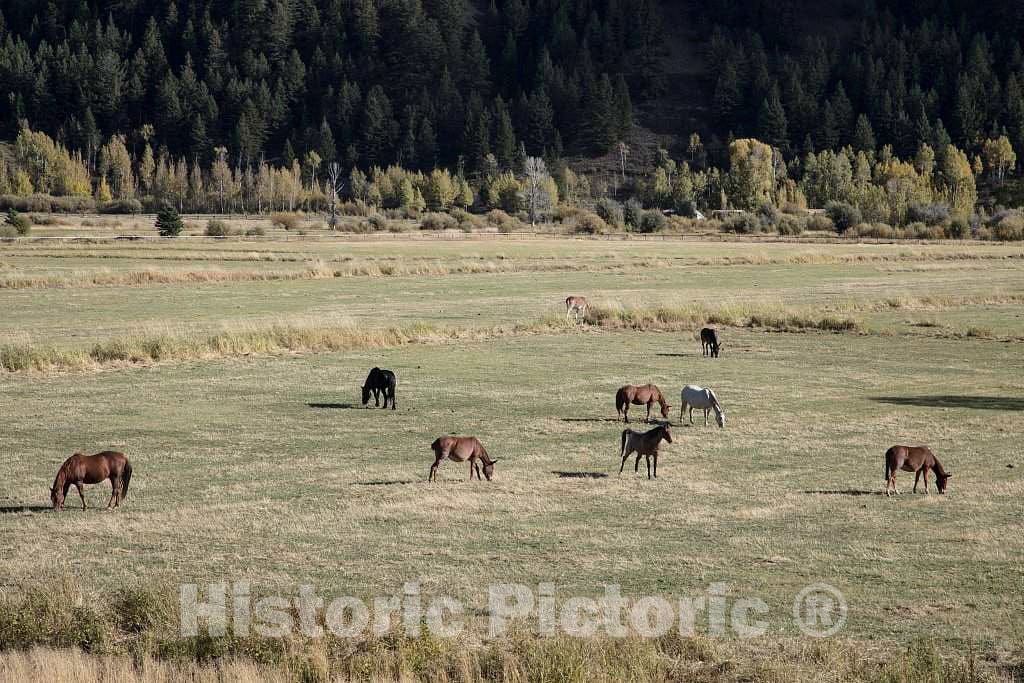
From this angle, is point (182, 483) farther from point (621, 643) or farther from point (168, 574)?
point (621, 643)

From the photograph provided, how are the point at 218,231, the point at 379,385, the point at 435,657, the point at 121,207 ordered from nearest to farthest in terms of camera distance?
1. the point at 435,657
2. the point at 379,385
3. the point at 218,231
4. the point at 121,207

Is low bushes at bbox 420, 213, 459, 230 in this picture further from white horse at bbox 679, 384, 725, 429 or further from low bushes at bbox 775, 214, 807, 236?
white horse at bbox 679, 384, 725, 429

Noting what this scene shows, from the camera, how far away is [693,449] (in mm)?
23812

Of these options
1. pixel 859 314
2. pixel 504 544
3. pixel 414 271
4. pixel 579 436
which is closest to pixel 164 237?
pixel 414 271

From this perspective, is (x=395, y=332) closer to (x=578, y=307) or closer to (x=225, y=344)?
(x=225, y=344)

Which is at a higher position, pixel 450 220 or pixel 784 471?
pixel 450 220

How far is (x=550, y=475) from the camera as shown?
21250 mm

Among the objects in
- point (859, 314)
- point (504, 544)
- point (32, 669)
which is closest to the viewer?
point (32, 669)

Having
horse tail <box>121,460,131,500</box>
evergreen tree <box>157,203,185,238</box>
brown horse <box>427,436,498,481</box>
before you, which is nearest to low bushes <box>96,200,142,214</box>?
evergreen tree <box>157,203,185,238</box>

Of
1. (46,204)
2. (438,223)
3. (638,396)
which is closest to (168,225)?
(438,223)

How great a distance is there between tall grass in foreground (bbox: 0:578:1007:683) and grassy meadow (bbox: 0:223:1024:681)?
0.06 metres

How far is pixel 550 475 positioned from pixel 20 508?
27.8 feet

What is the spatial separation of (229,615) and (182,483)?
765cm

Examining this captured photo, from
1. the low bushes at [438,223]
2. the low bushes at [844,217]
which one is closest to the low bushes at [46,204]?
the low bushes at [438,223]
